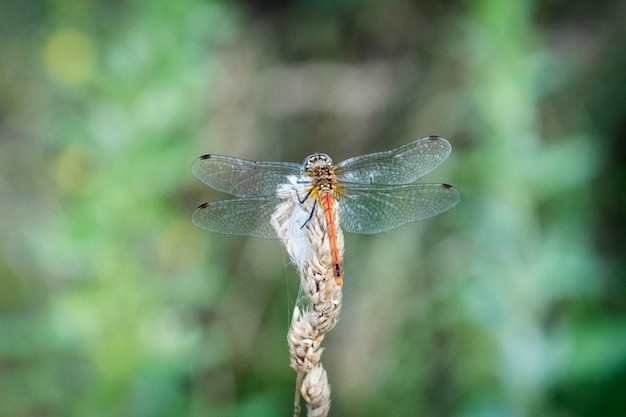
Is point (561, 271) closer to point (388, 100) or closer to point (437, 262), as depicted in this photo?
point (437, 262)

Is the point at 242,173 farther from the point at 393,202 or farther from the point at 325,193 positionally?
the point at 393,202

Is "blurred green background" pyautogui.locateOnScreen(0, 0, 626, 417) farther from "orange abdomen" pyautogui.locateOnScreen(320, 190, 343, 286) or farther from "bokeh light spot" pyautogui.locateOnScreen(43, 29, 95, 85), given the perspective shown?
"orange abdomen" pyautogui.locateOnScreen(320, 190, 343, 286)

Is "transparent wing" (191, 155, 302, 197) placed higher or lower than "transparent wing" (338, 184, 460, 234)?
higher

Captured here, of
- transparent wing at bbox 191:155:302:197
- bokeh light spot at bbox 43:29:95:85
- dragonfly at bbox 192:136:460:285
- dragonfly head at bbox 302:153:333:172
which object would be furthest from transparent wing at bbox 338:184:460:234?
bokeh light spot at bbox 43:29:95:85

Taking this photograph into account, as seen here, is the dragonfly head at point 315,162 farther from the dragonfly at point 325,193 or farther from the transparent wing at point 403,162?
the transparent wing at point 403,162

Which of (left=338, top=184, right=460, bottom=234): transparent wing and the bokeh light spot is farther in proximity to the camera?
the bokeh light spot

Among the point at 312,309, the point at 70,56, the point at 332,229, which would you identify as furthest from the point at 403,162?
the point at 70,56

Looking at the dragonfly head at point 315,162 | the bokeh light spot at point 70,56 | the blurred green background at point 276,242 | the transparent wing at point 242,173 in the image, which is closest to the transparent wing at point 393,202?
the dragonfly head at point 315,162
